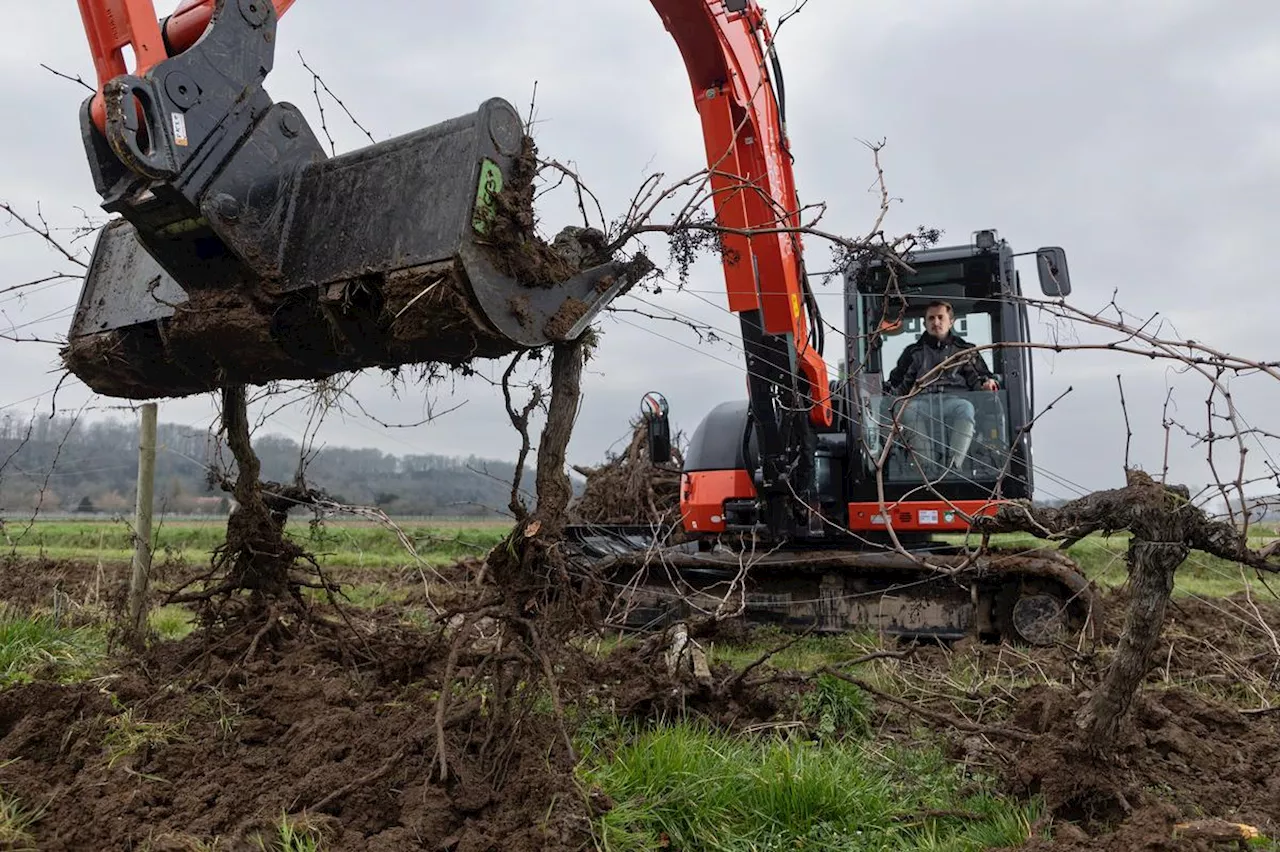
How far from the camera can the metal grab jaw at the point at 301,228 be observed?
3.17 metres

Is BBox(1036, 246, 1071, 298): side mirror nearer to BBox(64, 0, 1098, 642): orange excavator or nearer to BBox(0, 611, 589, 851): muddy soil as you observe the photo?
BBox(64, 0, 1098, 642): orange excavator

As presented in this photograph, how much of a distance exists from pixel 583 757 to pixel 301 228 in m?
2.20

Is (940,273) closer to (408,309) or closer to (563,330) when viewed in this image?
(563,330)

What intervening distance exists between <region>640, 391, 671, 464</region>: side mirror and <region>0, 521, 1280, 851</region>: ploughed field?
11.3ft

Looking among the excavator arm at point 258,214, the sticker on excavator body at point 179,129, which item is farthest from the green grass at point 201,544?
the sticker on excavator body at point 179,129

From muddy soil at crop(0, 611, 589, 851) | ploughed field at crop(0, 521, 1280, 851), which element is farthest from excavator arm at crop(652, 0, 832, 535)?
muddy soil at crop(0, 611, 589, 851)

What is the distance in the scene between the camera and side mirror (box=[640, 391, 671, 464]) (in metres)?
8.11

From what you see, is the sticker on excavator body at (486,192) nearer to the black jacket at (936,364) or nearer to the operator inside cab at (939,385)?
the operator inside cab at (939,385)

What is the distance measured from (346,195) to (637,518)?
7032 millimetres

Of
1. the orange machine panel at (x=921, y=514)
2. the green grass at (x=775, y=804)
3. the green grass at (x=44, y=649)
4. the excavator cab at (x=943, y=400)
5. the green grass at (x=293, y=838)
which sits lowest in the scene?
the green grass at (x=775, y=804)

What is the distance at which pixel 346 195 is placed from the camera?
3.50m

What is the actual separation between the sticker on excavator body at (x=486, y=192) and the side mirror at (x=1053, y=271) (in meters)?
3.43

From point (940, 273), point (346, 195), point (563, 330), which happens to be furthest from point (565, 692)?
point (940, 273)

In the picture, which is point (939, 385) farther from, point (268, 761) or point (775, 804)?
point (268, 761)
